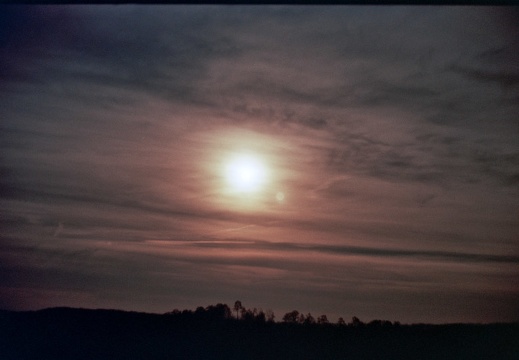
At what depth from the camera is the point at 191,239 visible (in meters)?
2.39

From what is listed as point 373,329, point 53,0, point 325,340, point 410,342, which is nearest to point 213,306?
point 325,340

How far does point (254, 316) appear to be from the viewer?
7.57 feet

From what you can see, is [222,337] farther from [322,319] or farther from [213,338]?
[322,319]

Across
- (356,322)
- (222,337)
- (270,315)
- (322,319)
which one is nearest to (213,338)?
(222,337)

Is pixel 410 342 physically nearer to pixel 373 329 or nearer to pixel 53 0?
pixel 373 329

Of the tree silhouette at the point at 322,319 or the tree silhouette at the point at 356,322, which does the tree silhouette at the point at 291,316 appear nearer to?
the tree silhouette at the point at 322,319

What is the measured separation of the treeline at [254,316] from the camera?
229cm

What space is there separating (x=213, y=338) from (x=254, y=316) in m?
0.18

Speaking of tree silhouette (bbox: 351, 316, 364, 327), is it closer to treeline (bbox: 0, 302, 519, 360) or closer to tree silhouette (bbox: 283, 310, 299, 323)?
treeline (bbox: 0, 302, 519, 360)

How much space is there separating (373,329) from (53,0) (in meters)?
1.68

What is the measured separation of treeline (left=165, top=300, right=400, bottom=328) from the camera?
7.51 ft

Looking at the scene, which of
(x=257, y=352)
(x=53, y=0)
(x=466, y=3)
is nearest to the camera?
(x=466, y=3)

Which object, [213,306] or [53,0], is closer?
[53,0]

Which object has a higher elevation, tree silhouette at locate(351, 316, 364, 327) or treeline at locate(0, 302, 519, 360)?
tree silhouette at locate(351, 316, 364, 327)
